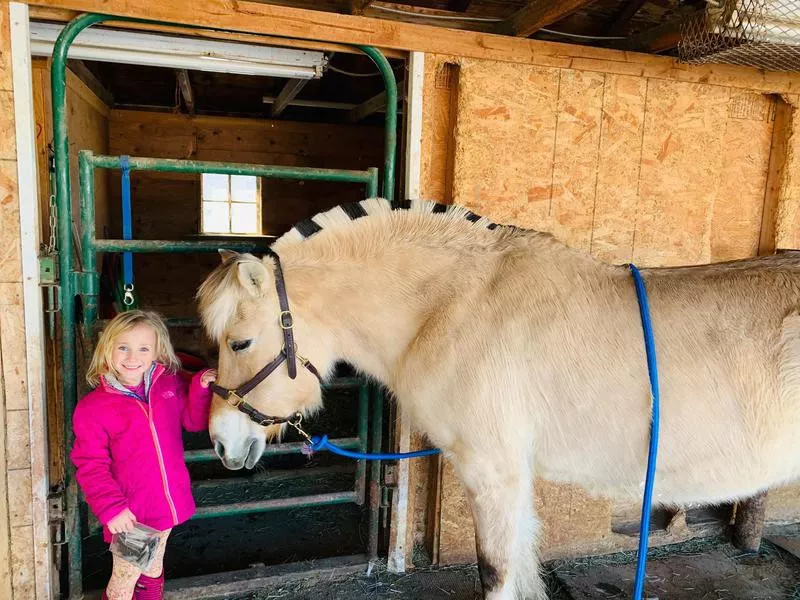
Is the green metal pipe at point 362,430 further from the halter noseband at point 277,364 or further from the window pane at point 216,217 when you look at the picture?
the window pane at point 216,217

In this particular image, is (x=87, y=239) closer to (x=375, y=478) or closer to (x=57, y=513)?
(x=57, y=513)

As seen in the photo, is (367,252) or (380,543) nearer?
(367,252)

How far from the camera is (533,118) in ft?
9.47

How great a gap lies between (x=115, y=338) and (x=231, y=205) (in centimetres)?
546

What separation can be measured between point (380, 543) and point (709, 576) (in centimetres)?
185

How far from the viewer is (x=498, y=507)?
214cm

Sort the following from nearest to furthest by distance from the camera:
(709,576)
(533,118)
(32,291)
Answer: (32,291), (533,118), (709,576)

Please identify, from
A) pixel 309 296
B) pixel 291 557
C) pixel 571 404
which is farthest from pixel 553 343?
pixel 291 557

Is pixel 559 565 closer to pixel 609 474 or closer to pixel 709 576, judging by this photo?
pixel 709 576

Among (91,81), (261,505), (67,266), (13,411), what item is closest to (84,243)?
(67,266)

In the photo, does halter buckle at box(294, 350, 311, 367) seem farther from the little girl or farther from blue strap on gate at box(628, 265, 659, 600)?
blue strap on gate at box(628, 265, 659, 600)

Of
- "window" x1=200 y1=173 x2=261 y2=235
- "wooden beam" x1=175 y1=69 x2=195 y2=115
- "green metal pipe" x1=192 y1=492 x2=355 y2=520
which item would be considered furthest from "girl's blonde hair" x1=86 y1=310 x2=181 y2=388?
"window" x1=200 y1=173 x2=261 y2=235

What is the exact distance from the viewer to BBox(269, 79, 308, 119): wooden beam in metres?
4.90

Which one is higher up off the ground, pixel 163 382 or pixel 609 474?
pixel 163 382
